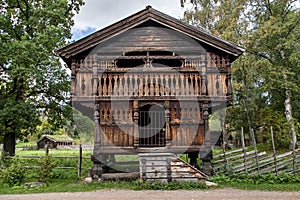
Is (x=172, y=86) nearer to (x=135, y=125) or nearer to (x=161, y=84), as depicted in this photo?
(x=161, y=84)

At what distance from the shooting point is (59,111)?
20.6m

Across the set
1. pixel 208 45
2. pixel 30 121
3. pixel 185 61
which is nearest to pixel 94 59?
pixel 185 61

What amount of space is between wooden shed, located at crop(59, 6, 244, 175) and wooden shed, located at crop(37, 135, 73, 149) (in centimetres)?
4590

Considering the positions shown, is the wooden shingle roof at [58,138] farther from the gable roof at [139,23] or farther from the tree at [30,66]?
the gable roof at [139,23]

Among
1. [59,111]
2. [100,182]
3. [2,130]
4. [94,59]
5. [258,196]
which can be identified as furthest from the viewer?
[59,111]

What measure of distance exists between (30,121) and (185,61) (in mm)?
10653

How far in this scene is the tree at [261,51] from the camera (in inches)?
806

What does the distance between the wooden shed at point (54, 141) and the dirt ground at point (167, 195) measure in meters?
48.0

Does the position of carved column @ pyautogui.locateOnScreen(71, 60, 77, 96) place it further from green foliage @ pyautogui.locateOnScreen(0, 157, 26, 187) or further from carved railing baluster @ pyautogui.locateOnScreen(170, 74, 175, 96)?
carved railing baluster @ pyautogui.locateOnScreen(170, 74, 175, 96)

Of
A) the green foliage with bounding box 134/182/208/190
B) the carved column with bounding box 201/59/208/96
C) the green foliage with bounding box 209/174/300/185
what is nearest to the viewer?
the green foliage with bounding box 134/182/208/190

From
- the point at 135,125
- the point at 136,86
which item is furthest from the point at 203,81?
the point at 135,125

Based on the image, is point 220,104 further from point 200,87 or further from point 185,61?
point 185,61

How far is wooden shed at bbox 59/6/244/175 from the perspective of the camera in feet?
44.1

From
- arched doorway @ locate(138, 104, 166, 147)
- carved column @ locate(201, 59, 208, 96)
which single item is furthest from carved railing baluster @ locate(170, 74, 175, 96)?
arched doorway @ locate(138, 104, 166, 147)
